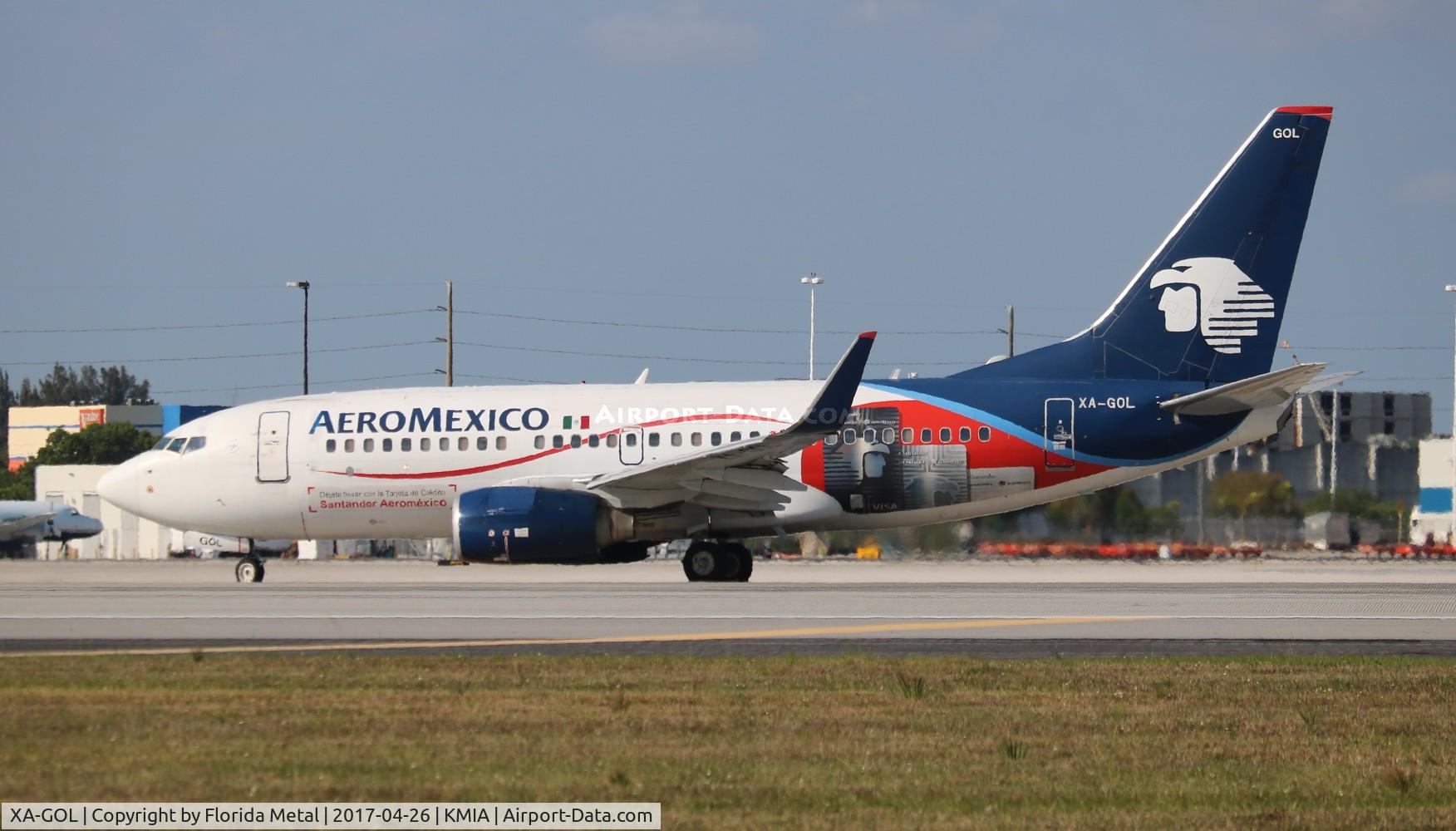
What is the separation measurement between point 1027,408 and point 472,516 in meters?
9.36

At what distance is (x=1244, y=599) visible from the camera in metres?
21.7

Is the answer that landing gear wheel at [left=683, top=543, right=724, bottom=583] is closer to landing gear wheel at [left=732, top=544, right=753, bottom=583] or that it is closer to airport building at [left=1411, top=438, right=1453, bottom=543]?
landing gear wheel at [left=732, top=544, right=753, bottom=583]

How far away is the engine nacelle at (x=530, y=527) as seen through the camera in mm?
26281

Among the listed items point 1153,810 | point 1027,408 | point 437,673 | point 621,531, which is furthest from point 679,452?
point 1153,810

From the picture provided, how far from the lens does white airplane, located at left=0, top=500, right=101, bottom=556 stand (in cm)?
5194

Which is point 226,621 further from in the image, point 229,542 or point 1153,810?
point 229,542

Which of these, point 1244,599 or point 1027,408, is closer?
point 1244,599

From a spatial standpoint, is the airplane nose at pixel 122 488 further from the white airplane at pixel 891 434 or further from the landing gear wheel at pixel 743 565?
the landing gear wheel at pixel 743 565

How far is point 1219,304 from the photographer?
27.8 meters

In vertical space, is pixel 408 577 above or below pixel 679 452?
below

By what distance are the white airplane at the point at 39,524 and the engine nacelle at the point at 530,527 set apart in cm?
3083

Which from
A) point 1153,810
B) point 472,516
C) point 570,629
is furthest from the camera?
point 472,516

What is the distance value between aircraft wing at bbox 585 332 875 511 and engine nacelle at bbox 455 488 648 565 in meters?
0.76

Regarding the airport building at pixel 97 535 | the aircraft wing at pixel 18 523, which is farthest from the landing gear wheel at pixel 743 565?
the aircraft wing at pixel 18 523
